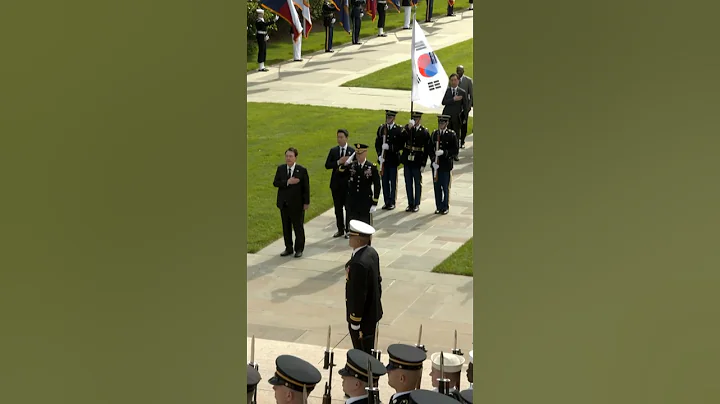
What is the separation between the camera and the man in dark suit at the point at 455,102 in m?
16.6

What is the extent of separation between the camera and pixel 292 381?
6043 millimetres

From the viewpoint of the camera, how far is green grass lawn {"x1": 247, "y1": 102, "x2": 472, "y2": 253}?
537 inches

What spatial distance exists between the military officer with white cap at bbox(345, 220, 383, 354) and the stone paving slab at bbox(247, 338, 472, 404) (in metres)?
0.35

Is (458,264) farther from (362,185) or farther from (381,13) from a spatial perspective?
(381,13)

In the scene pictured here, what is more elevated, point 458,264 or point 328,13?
point 328,13

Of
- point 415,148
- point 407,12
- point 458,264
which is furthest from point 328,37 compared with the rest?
point 458,264

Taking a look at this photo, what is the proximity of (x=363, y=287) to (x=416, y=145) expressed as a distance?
5416 millimetres

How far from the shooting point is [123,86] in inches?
104

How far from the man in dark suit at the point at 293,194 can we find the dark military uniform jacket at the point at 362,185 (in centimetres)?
51

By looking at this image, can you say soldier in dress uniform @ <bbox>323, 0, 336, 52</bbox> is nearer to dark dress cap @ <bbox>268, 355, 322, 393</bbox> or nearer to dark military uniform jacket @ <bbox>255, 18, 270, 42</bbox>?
dark military uniform jacket @ <bbox>255, 18, 270, 42</bbox>

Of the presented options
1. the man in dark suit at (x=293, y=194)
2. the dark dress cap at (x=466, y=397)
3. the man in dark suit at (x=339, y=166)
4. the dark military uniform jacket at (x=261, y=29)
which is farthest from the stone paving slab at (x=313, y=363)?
the dark military uniform jacket at (x=261, y=29)

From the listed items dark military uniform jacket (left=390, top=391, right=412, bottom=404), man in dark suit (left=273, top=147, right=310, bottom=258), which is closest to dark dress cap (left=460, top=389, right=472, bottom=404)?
dark military uniform jacket (left=390, top=391, right=412, bottom=404)

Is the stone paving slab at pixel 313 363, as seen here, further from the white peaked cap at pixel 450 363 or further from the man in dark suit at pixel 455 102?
the man in dark suit at pixel 455 102

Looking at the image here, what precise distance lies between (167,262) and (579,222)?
1.17 meters
